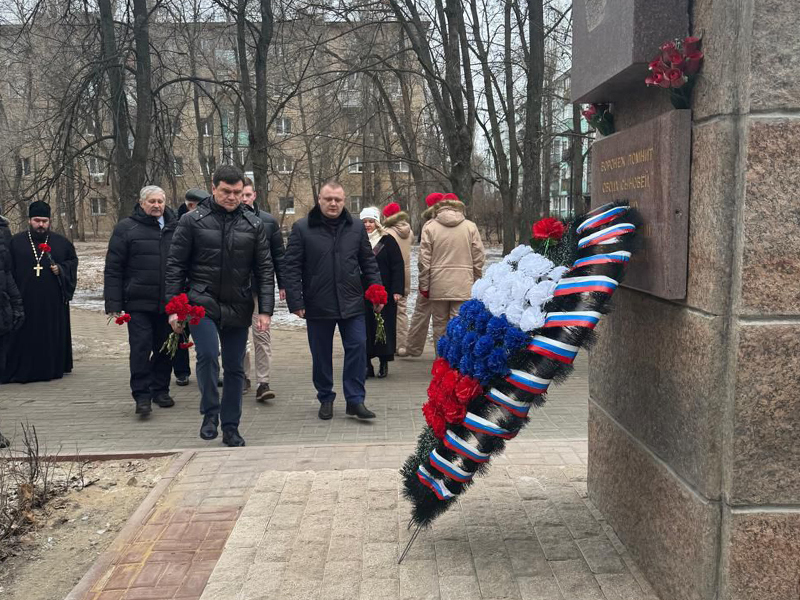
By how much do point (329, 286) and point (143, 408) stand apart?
6.16ft

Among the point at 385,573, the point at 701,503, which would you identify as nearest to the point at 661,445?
the point at 701,503

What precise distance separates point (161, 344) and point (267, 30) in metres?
7.54

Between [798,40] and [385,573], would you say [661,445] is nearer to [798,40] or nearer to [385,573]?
[385,573]

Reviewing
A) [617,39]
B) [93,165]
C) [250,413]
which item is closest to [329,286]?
[250,413]

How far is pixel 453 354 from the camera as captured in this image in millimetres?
3301

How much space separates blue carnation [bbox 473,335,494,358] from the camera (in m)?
3.05

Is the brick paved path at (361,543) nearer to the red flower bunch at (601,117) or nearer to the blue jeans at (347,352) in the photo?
the blue jeans at (347,352)

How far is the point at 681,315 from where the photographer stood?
288 cm

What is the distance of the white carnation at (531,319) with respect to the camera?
295cm

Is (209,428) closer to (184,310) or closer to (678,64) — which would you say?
(184,310)

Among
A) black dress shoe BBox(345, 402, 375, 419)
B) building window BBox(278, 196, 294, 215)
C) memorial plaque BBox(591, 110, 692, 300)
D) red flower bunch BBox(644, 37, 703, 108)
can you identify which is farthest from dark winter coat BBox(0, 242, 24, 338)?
building window BBox(278, 196, 294, 215)

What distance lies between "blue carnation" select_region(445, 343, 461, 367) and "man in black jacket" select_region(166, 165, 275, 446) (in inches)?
103

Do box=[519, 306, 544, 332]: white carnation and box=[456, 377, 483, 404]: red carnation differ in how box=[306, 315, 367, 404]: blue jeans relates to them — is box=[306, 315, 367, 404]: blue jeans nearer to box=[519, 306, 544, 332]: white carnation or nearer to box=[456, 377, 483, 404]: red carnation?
box=[456, 377, 483, 404]: red carnation

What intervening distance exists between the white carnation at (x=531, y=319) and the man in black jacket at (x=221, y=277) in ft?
10.00
